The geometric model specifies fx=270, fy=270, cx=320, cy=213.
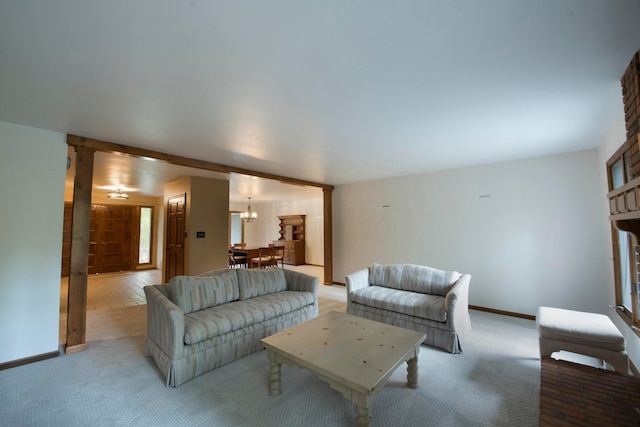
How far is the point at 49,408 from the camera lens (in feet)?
6.61

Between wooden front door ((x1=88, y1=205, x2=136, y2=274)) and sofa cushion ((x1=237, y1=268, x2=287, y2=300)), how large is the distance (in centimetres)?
678

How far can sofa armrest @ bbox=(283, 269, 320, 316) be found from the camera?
377 cm

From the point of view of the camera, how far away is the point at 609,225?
10.8ft

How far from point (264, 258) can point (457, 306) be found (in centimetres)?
563

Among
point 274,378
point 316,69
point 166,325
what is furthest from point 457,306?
point 166,325

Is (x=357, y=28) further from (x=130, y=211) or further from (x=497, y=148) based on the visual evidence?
(x=130, y=211)

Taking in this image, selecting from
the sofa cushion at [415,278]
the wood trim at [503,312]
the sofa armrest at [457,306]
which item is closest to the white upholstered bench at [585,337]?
the sofa armrest at [457,306]

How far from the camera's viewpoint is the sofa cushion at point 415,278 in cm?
350

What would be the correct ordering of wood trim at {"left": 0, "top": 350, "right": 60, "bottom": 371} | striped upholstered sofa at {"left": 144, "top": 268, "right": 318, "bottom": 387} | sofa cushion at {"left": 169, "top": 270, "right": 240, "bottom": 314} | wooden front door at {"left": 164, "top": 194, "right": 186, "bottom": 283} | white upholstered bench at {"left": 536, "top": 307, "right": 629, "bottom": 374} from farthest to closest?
wooden front door at {"left": 164, "top": 194, "right": 186, "bottom": 283}, sofa cushion at {"left": 169, "top": 270, "right": 240, "bottom": 314}, wood trim at {"left": 0, "top": 350, "right": 60, "bottom": 371}, striped upholstered sofa at {"left": 144, "top": 268, "right": 318, "bottom": 387}, white upholstered bench at {"left": 536, "top": 307, "right": 629, "bottom": 374}

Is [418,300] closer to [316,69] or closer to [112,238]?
[316,69]

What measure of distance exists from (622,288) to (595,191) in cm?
134

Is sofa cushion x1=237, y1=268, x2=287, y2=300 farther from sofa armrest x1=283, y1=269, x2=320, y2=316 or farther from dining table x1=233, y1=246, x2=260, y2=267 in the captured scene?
dining table x1=233, y1=246, x2=260, y2=267

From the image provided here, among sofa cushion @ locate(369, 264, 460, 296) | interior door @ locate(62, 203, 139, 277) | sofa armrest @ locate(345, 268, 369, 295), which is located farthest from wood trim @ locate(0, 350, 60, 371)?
interior door @ locate(62, 203, 139, 277)

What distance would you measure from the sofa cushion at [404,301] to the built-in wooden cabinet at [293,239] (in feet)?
18.8
